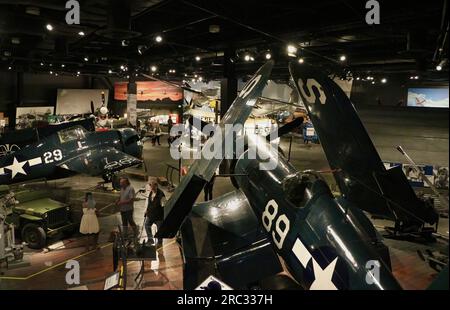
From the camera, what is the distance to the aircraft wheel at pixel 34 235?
237 inches

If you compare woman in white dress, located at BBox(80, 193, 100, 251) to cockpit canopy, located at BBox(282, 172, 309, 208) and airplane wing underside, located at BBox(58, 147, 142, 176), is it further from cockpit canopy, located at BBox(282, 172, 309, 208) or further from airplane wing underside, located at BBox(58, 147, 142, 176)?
cockpit canopy, located at BBox(282, 172, 309, 208)

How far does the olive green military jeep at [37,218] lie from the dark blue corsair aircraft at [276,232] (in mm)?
2699

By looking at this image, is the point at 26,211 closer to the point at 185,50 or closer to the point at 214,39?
the point at 214,39

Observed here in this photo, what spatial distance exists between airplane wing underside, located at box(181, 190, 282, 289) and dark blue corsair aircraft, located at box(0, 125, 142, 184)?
16.9 feet

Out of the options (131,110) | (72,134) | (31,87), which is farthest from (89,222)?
(31,87)

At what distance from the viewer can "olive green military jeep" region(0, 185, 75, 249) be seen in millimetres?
6062

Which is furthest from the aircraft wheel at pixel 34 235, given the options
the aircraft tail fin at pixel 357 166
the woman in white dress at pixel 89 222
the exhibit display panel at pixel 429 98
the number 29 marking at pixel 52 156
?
the exhibit display panel at pixel 429 98

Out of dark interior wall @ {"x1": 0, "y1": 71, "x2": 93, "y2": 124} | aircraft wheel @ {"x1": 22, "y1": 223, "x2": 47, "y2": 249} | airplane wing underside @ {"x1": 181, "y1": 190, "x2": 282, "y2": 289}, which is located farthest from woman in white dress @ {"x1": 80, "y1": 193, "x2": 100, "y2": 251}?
dark interior wall @ {"x1": 0, "y1": 71, "x2": 93, "y2": 124}

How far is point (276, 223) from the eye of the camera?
397 cm

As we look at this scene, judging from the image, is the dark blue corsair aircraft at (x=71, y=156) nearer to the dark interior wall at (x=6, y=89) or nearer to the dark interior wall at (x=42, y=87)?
the dark interior wall at (x=6, y=89)

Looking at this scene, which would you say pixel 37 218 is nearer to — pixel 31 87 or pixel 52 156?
pixel 52 156

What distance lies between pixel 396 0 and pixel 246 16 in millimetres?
2379

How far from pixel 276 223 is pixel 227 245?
881 mm

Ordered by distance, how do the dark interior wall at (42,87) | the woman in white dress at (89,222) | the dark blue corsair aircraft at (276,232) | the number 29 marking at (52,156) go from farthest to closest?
the dark interior wall at (42,87)
the number 29 marking at (52,156)
the woman in white dress at (89,222)
the dark blue corsair aircraft at (276,232)
